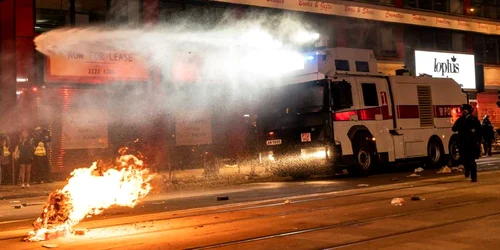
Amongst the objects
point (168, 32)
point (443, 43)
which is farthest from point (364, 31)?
point (168, 32)

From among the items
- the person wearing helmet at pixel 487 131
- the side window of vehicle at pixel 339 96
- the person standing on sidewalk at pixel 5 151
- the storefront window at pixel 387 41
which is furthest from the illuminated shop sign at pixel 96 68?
the storefront window at pixel 387 41

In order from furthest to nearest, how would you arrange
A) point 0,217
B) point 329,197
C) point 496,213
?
point 329,197, point 0,217, point 496,213

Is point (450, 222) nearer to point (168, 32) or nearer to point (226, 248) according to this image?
point (226, 248)

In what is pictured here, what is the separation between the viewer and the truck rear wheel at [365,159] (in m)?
18.2

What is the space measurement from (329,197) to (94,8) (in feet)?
41.4

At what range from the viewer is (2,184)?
19.6 metres

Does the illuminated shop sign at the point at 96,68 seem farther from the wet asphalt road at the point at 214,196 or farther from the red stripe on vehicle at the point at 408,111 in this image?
the red stripe on vehicle at the point at 408,111

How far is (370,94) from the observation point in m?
18.8

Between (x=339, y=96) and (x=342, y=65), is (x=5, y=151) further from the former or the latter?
(x=342, y=65)

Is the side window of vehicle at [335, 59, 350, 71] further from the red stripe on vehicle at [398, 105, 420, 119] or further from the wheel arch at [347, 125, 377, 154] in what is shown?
the red stripe on vehicle at [398, 105, 420, 119]

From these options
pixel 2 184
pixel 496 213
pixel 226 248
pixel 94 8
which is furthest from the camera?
pixel 94 8

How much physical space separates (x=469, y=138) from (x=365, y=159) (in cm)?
412

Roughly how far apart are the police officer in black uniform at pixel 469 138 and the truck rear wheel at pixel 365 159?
3583 millimetres

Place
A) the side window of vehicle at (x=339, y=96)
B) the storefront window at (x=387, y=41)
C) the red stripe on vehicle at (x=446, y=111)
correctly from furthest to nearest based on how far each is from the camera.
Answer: the storefront window at (x=387, y=41) < the red stripe on vehicle at (x=446, y=111) < the side window of vehicle at (x=339, y=96)
